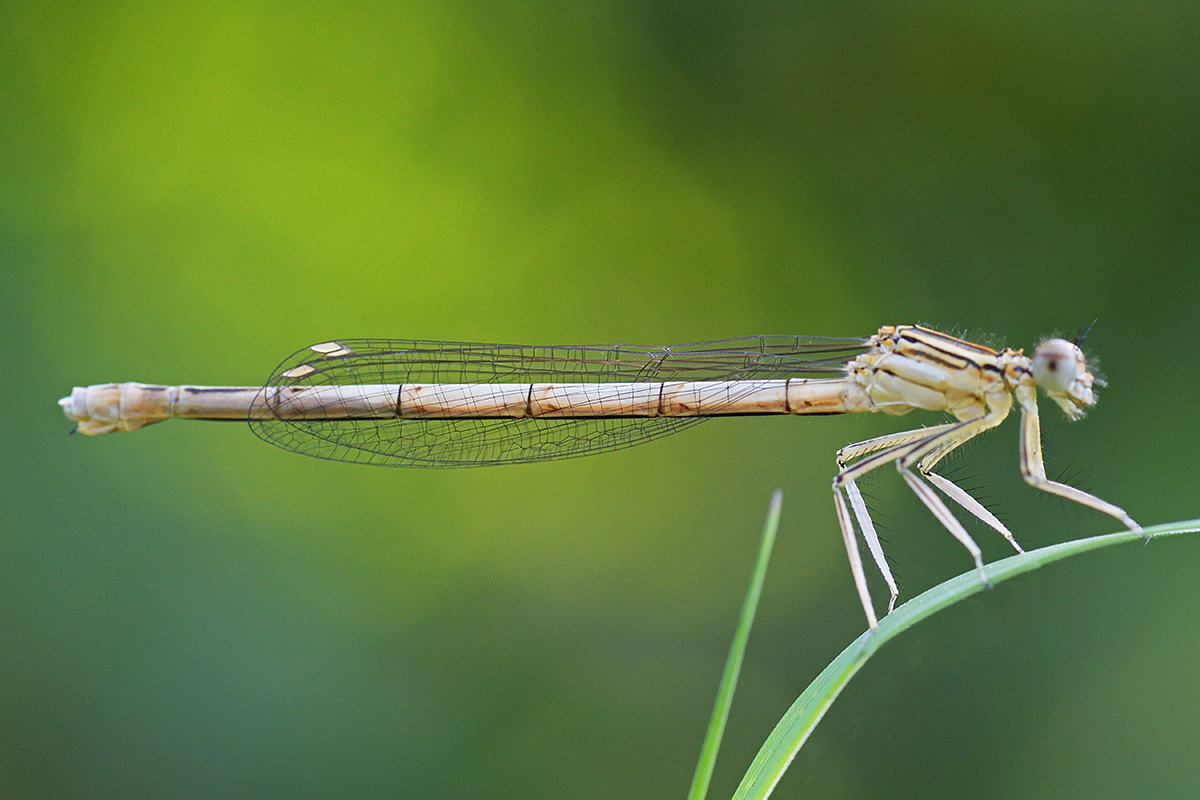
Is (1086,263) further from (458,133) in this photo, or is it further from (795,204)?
(458,133)

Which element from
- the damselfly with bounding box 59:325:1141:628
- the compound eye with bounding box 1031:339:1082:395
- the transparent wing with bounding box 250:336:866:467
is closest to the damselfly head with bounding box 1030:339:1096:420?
the compound eye with bounding box 1031:339:1082:395

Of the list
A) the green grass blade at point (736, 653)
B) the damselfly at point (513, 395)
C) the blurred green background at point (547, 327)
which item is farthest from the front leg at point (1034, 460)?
the green grass blade at point (736, 653)

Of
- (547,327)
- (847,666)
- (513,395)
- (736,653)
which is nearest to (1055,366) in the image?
(847,666)

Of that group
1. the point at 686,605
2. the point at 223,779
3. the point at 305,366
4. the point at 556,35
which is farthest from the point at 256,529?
the point at 556,35

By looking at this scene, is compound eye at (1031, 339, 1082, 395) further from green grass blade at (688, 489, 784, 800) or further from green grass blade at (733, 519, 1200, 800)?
green grass blade at (688, 489, 784, 800)

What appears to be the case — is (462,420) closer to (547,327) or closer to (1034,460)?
(1034,460)
